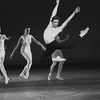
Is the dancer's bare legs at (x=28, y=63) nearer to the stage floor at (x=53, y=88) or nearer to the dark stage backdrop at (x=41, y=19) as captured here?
the stage floor at (x=53, y=88)

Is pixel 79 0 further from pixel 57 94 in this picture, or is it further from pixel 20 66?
pixel 57 94

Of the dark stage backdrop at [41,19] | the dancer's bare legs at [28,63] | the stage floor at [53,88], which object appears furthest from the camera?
the dark stage backdrop at [41,19]

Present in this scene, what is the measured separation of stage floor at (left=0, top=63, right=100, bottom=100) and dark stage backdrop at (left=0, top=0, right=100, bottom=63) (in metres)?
2.89

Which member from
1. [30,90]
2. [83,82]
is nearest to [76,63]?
[83,82]

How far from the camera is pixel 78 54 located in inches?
444

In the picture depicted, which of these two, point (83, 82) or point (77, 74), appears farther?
point (77, 74)

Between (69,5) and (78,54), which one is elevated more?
(69,5)

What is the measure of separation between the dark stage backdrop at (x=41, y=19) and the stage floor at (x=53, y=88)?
289cm

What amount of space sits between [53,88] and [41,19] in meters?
4.81

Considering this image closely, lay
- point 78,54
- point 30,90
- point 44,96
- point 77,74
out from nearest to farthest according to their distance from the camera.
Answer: point 44,96 < point 30,90 < point 77,74 < point 78,54

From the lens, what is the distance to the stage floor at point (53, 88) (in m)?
5.59

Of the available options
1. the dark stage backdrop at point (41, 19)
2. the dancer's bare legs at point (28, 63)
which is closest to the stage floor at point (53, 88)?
the dancer's bare legs at point (28, 63)

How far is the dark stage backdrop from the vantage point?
10.7 metres

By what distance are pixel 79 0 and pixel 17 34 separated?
2.54m
